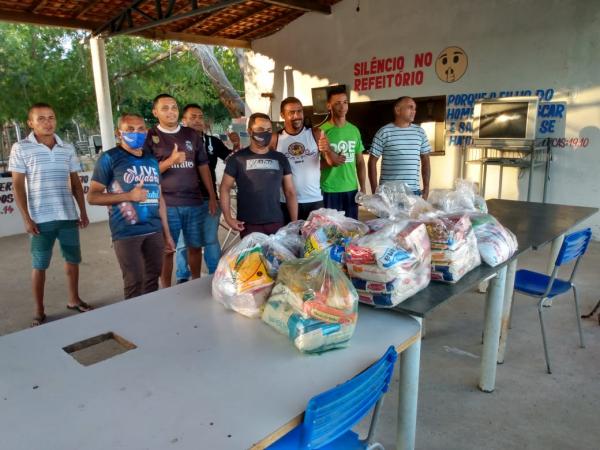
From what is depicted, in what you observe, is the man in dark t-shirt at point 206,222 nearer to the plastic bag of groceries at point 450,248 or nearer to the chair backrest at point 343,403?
the plastic bag of groceries at point 450,248

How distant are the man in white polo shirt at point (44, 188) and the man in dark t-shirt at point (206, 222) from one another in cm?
72

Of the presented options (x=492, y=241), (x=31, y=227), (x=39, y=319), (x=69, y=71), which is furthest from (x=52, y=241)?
(x=69, y=71)

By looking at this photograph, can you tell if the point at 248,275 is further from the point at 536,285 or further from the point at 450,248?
the point at 536,285

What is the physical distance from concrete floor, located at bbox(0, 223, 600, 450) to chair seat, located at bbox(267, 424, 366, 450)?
1.88ft

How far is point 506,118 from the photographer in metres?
4.83

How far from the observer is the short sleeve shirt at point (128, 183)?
2.34 meters

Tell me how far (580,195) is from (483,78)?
177 cm

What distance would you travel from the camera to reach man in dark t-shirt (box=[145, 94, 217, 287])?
2.81 meters

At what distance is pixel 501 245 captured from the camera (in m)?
1.84

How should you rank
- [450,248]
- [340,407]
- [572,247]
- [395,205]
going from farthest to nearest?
[572,247], [395,205], [450,248], [340,407]

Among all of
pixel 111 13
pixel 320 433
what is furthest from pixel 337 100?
pixel 111 13

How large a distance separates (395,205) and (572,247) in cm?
99

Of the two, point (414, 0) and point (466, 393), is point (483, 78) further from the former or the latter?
point (466, 393)

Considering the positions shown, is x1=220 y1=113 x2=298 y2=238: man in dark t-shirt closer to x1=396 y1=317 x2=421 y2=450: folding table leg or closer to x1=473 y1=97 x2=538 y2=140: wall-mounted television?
x1=396 y1=317 x2=421 y2=450: folding table leg
